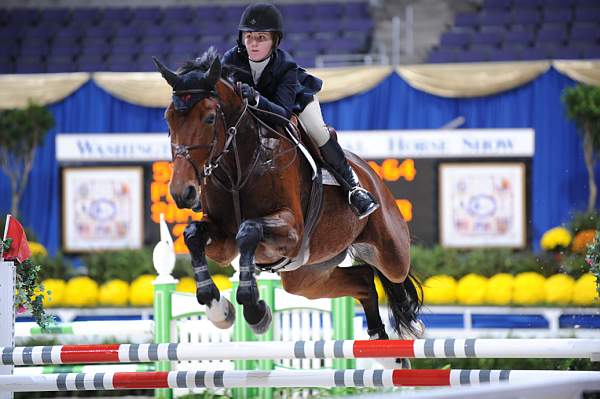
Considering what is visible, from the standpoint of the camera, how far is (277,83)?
487cm

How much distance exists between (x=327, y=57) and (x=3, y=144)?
436 centimetres

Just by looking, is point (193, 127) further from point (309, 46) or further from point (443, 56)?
point (309, 46)

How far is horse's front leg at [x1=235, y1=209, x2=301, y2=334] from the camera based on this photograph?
4.25 meters

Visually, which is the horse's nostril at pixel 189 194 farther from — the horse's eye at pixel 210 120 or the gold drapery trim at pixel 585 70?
the gold drapery trim at pixel 585 70

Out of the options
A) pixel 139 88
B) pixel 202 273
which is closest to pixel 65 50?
pixel 139 88

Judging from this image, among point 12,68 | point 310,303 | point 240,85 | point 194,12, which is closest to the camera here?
point 240,85

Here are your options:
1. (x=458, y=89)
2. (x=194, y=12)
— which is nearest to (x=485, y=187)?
(x=458, y=89)

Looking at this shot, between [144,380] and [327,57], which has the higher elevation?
[327,57]

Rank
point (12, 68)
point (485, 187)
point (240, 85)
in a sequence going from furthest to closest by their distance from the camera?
point (12, 68) < point (485, 187) < point (240, 85)

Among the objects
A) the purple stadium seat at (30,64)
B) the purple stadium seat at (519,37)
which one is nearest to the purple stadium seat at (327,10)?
the purple stadium seat at (519,37)

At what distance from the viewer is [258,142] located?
183 inches

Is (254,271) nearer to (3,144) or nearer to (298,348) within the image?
(298,348)

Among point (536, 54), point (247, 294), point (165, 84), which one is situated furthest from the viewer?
point (536, 54)

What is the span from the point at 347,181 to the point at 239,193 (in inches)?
31.4
